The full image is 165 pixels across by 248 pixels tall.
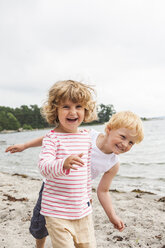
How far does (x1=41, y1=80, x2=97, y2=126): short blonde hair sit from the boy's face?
314mm

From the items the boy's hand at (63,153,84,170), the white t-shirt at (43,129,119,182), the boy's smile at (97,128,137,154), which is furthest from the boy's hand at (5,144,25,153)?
the boy's hand at (63,153,84,170)

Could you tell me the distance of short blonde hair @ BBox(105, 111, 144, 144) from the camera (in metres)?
2.27

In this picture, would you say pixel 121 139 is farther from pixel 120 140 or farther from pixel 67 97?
pixel 67 97

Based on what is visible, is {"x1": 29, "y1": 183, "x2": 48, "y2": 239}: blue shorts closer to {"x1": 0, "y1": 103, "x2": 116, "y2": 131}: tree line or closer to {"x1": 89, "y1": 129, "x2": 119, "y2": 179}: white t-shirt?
{"x1": 89, "y1": 129, "x2": 119, "y2": 179}: white t-shirt

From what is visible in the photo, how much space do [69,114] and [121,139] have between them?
21.8 inches

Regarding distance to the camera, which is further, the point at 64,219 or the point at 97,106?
the point at 97,106

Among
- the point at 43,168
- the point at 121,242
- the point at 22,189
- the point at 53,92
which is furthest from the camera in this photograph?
the point at 22,189

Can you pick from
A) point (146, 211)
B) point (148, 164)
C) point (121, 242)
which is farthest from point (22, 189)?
point (148, 164)

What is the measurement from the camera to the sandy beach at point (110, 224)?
130 inches

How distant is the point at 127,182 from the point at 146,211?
3737 mm

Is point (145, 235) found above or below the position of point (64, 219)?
below

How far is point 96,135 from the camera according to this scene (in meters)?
2.51

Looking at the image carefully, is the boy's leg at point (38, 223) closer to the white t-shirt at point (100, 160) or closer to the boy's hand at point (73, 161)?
the white t-shirt at point (100, 160)

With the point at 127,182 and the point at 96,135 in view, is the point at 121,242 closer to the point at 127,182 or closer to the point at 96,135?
the point at 96,135
